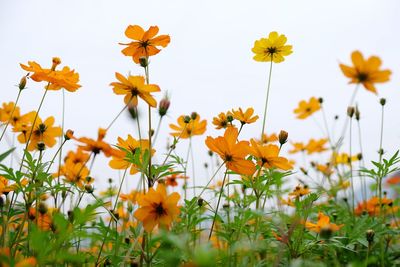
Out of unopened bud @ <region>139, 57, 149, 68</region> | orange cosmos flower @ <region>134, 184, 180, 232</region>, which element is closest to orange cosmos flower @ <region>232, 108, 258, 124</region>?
unopened bud @ <region>139, 57, 149, 68</region>

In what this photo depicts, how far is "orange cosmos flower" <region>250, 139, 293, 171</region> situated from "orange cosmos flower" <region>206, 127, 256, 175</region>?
9 cm

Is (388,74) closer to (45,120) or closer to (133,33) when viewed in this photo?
(133,33)

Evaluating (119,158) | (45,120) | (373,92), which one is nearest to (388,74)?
(373,92)

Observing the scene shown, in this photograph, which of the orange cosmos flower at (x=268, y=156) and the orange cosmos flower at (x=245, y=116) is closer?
the orange cosmos flower at (x=268, y=156)

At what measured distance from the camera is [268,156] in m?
1.28

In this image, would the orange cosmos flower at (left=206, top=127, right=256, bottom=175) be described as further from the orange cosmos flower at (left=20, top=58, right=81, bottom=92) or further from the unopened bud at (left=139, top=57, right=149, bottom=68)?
the orange cosmos flower at (left=20, top=58, right=81, bottom=92)

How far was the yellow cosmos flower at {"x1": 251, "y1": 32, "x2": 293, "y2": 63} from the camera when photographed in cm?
174

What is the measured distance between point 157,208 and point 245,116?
64 centimetres

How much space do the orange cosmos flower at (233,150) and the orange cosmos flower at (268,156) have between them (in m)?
0.09

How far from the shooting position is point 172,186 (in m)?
2.30

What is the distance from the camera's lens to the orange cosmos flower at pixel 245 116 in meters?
1.53

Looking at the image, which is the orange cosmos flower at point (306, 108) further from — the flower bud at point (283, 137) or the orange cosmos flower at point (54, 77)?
the orange cosmos flower at point (54, 77)

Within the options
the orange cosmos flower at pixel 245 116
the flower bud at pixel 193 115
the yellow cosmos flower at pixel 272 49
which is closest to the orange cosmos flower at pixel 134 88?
the orange cosmos flower at pixel 245 116

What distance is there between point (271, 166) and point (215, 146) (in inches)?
10.3
